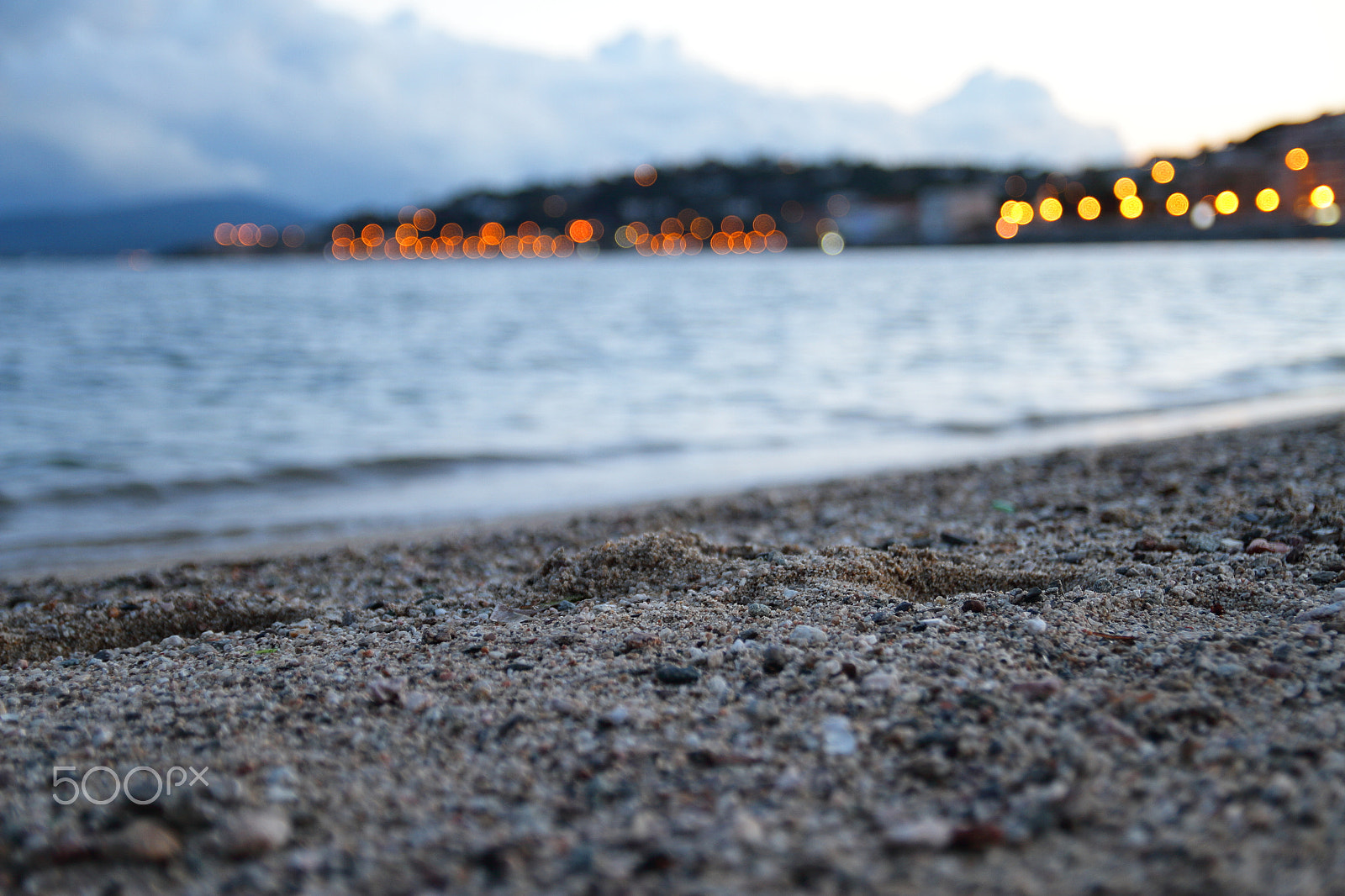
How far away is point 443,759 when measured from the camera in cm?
229

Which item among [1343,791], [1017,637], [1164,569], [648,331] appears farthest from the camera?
[648,331]

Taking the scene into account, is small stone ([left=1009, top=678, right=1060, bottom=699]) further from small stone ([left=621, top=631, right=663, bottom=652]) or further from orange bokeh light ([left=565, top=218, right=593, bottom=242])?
orange bokeh light ([left=565, top=218, right=593, bottom=242])

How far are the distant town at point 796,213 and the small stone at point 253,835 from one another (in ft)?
375

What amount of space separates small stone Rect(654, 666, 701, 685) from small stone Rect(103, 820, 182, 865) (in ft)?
4.22

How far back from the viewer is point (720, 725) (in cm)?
239

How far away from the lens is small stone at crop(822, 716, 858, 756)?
7.29ft

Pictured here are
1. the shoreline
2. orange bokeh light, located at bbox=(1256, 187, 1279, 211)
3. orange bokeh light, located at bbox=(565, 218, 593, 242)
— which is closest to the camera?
the shoreline

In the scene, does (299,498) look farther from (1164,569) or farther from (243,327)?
(243,327)

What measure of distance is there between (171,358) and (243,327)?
8.20 meters

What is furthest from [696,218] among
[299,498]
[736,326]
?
[299,498]

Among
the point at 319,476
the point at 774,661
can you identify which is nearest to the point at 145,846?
the point at 774,661

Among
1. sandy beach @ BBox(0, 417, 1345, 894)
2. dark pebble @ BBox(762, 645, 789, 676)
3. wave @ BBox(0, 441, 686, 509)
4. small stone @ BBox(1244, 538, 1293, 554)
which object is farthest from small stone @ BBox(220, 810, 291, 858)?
wave @ BBox(0, 441, 686, 509)
